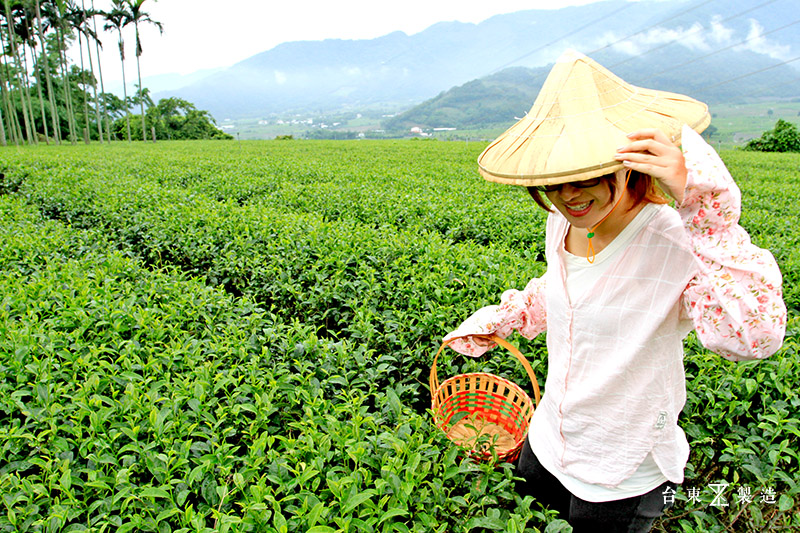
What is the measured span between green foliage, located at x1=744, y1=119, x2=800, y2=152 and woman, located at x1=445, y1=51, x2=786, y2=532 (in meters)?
32.1

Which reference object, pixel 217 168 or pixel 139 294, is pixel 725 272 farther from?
pixel 217 168

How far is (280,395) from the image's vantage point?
6.79ft

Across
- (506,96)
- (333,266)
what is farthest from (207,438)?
(506,96)

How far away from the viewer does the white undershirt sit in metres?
1.40

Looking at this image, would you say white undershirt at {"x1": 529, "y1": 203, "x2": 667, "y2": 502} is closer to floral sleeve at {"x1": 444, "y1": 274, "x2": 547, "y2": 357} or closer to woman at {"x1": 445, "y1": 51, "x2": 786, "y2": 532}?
woman at {"x1": 445, "y1": 51, "x2": 786, "y2": 532}

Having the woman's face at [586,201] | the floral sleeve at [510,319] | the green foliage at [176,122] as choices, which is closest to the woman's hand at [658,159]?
the woman's face at [586,201]

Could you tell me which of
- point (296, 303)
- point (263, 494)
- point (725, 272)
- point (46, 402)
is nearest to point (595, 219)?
point (725, 272)

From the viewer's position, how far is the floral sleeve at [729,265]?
1.04 m

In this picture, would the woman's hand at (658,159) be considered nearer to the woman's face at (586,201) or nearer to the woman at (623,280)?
the woman at (623,280)

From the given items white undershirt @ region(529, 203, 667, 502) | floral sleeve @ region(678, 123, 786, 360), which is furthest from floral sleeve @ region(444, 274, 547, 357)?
floral sleeve @ region(678, 123, 786, 360)

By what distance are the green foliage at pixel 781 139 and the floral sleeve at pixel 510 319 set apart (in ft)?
105

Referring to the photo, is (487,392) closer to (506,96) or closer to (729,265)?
(729,265)

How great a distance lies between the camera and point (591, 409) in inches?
59.4

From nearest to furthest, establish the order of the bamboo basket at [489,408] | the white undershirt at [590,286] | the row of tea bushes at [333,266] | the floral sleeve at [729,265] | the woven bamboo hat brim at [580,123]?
the floral sleeve at [729,265], the woven bamboo hat brim at [580,123], the white undershirt at [590,286], the bamboo basket at [489,408], the row of tea bushes at [333,266]
